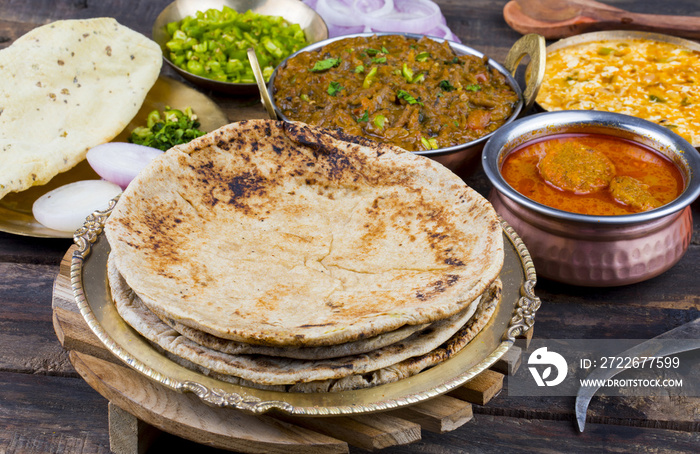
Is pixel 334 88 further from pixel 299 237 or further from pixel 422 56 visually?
pixel 299 237

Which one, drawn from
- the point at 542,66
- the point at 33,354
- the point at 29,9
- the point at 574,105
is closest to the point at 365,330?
the point at 33,354

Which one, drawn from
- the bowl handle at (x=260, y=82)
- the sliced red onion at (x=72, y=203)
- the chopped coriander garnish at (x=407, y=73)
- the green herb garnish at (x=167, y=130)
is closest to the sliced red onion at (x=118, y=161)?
the sliced red onion at (x=72, y=203)

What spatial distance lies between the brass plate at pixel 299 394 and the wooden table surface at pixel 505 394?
16.5 inches

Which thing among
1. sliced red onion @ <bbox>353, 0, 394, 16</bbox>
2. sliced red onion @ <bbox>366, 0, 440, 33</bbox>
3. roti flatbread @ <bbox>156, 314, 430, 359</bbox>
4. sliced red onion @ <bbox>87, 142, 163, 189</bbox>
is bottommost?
sliced red onion @ <bbox>87, 142, 163, 189</bbox>

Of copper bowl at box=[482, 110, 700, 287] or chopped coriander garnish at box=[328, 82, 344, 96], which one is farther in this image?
chopped coriander garnish at box=[328, 82, 344, 96]

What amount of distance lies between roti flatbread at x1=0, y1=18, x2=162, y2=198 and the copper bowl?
1.72 meters

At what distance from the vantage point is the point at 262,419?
1.66 meters

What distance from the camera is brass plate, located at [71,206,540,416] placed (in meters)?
1.50

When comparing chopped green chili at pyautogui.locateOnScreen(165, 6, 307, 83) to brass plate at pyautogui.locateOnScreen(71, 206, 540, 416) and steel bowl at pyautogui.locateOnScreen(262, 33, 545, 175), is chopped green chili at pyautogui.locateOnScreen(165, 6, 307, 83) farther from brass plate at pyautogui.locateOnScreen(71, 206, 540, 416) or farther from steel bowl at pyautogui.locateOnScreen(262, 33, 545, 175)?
brass plate at pyautogui.locateOnScreen(71, 206, 540, 416)

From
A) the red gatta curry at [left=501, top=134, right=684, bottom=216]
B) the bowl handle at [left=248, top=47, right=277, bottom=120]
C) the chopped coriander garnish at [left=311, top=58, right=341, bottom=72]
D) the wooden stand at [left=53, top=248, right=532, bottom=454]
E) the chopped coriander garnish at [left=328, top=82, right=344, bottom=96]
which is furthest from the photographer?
the chopped coriander garnish at [left=311, top=58, right=341, bottom=72]

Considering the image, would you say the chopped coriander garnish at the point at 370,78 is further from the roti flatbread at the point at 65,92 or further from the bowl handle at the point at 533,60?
the roti flatbread at the point at 65,92

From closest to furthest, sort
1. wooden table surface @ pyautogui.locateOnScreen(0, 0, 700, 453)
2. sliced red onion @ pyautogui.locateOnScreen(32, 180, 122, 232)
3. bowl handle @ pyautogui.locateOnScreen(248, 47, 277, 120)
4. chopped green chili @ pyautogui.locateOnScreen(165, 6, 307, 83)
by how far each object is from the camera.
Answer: wooden table surface @ pyautogui.locateOnScreen(0, 0, 700, 453) → sliced red onion @ pyautogui.locateOnScreen(32, 180, 122, 232) → bowl handle @ pyautogui.locateOnScreen(248, 47, 277, 120) → chopped green chili @ pyautogui.locateOnScreen(165, 6, 307, 83)

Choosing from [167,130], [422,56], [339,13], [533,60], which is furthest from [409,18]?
[167,130]

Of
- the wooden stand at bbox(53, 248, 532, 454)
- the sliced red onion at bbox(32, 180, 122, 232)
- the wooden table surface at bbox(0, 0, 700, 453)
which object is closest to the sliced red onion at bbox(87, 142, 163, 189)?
the sliced red onion at bbox(32, 180, 122, 232)
